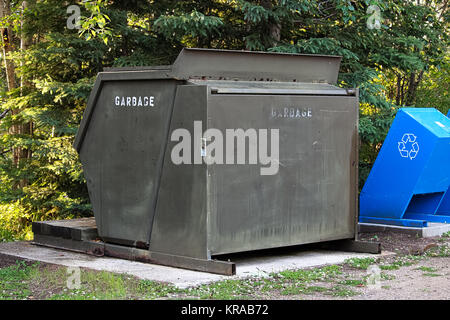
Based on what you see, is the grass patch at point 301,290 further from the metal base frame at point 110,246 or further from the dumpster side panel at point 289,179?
the dumpster side panel at point 289,179

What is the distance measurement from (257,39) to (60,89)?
3232 millimetres

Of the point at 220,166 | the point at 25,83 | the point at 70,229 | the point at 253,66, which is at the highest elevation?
the point at 25,83

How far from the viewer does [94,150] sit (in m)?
7.66

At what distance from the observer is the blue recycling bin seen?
9.38 meters

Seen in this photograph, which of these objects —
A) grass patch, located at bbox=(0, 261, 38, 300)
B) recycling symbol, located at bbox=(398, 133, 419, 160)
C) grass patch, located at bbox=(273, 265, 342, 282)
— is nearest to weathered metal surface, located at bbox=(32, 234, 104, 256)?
grass patch, located at bbox=(0, 261, 38, 300)

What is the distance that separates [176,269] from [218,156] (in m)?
1.16

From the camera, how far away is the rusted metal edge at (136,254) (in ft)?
21.4

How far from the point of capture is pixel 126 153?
24.0 ft

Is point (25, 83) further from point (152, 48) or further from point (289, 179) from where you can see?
point (289, 179)

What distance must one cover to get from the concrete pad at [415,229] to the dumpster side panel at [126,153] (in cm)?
374

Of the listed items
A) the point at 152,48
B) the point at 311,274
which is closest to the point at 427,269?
the point at 311,274

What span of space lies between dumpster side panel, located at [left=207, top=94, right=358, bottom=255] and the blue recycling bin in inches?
71.3

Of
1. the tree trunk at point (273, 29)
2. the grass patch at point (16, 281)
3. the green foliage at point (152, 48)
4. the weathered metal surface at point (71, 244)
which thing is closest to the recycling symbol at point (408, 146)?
the green foliage at point (152, 48)

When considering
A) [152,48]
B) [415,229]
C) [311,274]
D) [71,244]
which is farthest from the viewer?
[152,48]
